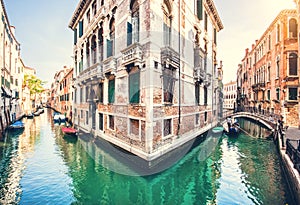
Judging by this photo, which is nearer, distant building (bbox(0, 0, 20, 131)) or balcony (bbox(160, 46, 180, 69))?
balcony (bbox(160, 46, 180, 69))

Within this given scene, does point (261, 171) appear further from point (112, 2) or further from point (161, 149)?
point (112, 2)

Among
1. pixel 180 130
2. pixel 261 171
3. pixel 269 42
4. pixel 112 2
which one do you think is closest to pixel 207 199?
pixel 261 171

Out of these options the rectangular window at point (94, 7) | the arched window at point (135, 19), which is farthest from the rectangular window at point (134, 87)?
the rectangular window at point (94, 7)

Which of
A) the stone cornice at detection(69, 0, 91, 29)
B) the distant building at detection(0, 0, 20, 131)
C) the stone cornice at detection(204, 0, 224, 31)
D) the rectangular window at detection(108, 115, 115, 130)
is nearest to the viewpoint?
the rectangular window at detection(108, 115, 115, 130)

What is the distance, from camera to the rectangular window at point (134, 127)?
8.59 meters

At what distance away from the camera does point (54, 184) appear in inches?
266

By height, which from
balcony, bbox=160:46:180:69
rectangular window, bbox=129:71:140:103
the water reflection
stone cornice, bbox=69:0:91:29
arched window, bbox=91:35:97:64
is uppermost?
stone cornice, bbox=69:0:91:29

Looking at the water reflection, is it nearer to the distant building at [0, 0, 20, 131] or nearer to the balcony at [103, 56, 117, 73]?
the balcony at [103, 56, 117, 73]

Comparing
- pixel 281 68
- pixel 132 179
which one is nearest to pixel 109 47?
pixel 132 179

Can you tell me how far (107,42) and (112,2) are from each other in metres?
2.39

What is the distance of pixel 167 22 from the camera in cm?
936

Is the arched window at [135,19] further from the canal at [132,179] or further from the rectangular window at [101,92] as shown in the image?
the canal at [132,179]

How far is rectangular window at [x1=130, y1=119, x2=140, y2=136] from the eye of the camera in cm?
859

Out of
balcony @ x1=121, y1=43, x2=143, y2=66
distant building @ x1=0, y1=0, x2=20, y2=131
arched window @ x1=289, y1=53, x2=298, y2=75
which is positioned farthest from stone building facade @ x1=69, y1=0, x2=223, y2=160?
arched window @ x1=289, y1=53, x2=298, y2=75
